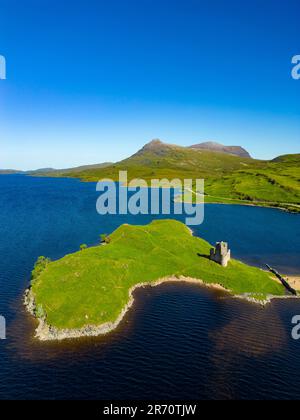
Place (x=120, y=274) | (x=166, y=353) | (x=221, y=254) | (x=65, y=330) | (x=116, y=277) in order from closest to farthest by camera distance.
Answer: (x=166, y=353)
(x=65, y=330)
(x=116, y=277)
(x=120, y=274)
(x=221, y=254)

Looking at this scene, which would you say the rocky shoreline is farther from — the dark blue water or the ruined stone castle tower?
the ruined stone castle tower

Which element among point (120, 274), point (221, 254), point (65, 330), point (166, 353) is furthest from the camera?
point (221, 254)

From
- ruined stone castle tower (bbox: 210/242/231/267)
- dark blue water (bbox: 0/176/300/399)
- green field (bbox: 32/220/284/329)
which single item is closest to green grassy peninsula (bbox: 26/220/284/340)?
green field (bbox: 32/220/284/329)

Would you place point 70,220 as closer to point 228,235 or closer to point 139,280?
point 228,235

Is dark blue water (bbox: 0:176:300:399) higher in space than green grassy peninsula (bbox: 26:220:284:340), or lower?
lower

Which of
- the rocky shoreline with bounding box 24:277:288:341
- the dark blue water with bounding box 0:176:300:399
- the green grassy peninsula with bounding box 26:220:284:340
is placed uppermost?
the green grassy peninsula with bounding box 26:220:284:340

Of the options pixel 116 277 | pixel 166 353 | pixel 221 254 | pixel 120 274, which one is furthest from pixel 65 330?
pixel 221 254

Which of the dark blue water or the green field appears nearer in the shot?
the dark blue water

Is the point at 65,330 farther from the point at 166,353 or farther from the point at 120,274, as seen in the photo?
the point at 120,274
